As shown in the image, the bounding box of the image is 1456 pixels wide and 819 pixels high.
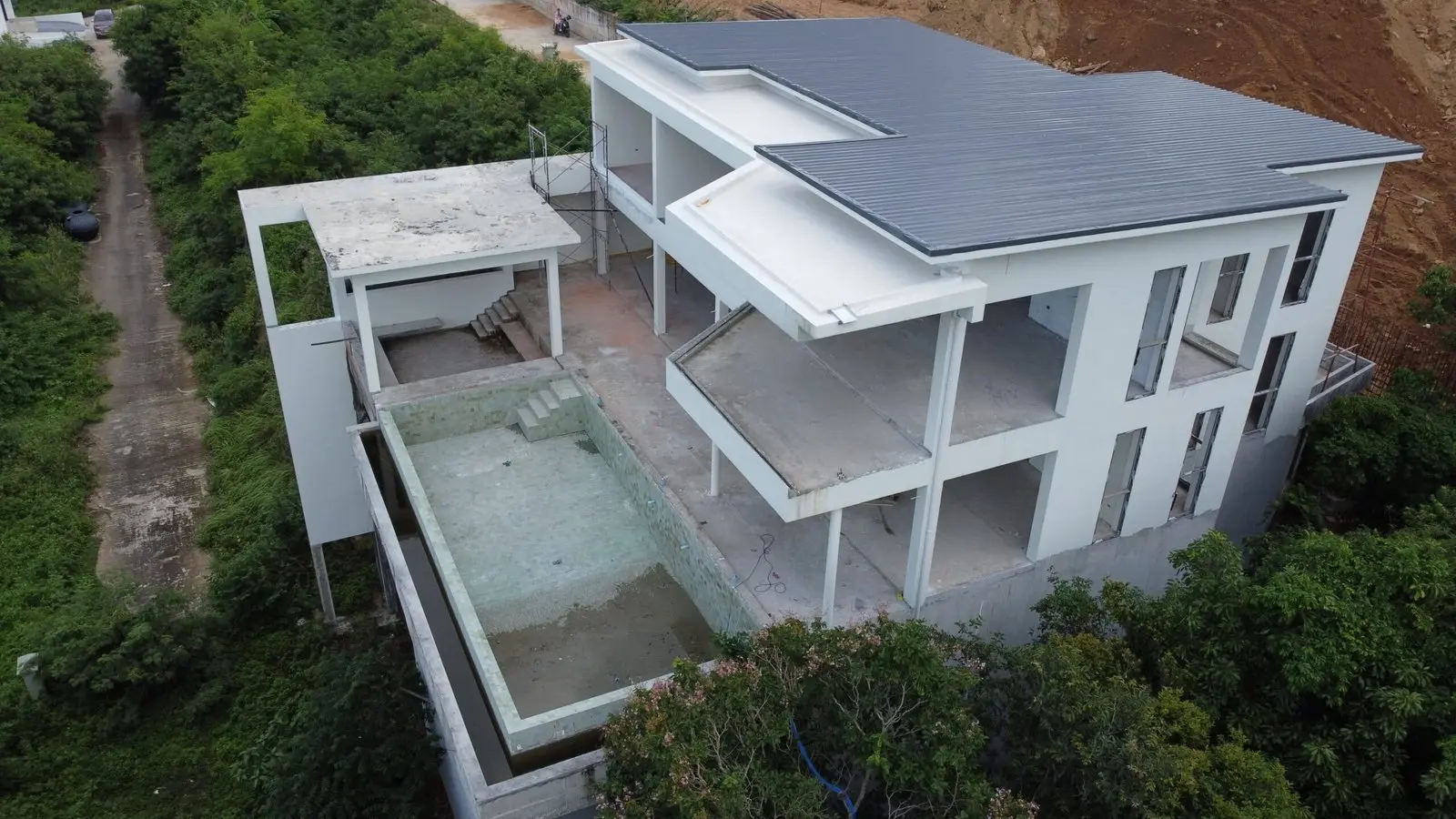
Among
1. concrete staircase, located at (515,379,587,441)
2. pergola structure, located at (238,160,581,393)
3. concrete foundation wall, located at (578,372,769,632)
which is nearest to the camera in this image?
concrete foundation wall, located at (578,372,769,632)

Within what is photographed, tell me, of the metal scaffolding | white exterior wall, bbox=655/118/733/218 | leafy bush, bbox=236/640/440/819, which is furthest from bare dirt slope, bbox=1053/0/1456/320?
leafy bush, bbox=236/640/440/819

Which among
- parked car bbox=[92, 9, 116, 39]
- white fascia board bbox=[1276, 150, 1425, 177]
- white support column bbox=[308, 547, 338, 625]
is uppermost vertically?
white fascia board bbox=[1276, 150, 1425, 177]

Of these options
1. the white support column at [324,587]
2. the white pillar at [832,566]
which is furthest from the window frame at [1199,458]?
the white support column at [324,587]

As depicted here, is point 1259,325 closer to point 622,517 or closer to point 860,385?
point 860,385

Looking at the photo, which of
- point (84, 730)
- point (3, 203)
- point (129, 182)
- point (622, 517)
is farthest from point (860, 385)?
point (129, 182)

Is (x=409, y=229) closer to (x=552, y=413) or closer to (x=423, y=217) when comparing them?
(x=423, y=217)

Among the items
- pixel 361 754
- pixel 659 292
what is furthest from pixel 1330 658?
pixel 659 292

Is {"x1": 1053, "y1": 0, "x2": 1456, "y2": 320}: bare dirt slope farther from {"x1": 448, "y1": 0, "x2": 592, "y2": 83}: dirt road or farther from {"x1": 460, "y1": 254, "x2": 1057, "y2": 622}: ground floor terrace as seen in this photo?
{"x1": 448, "y1": 0, "x2": 592, "y2": 83}: dirt road
